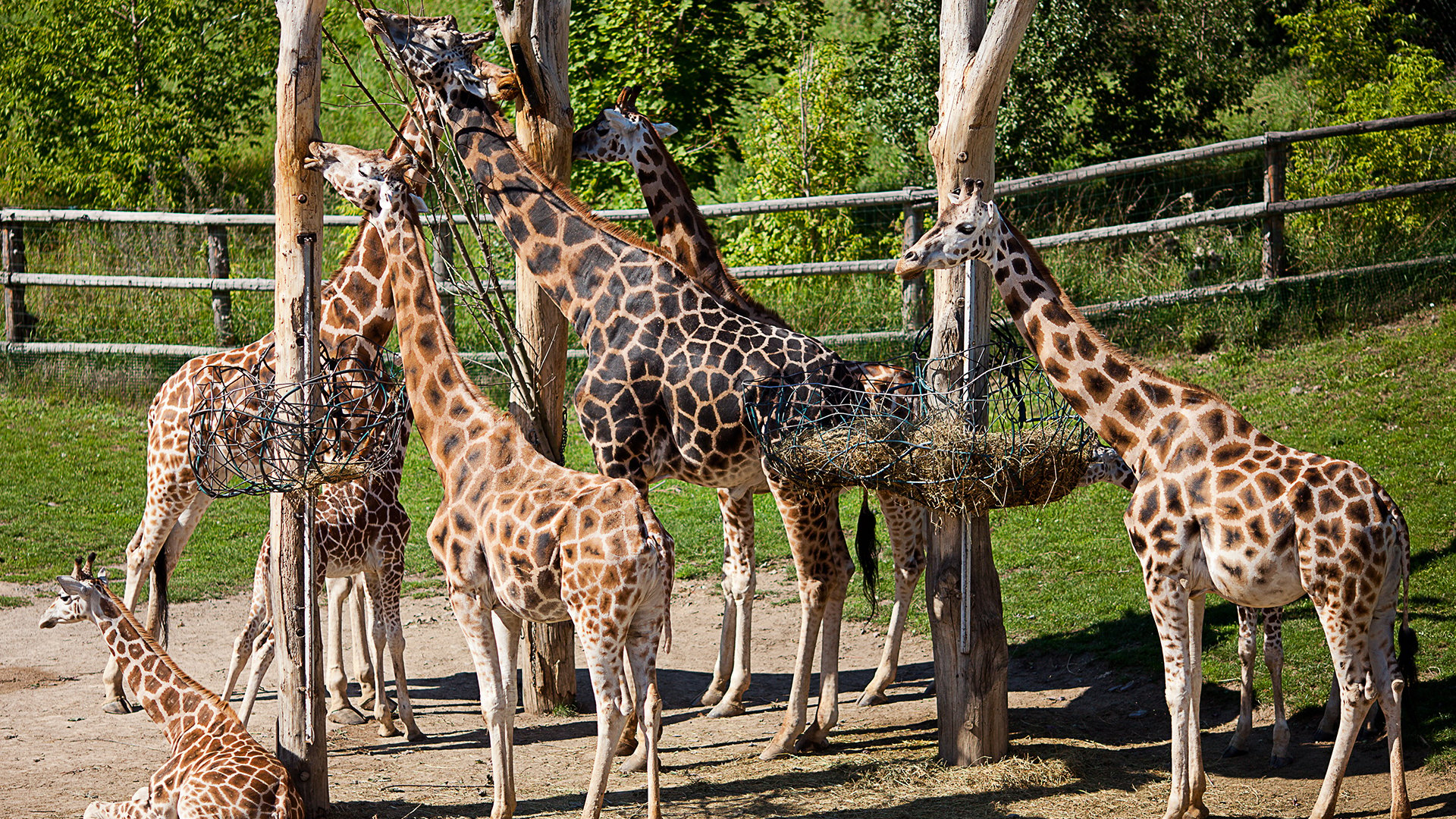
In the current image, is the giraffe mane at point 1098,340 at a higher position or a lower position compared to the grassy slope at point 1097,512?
higher

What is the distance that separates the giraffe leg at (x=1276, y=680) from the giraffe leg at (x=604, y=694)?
3.39 metres

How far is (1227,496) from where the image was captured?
19.4ft

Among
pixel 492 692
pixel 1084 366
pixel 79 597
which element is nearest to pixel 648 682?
pixel 492 692

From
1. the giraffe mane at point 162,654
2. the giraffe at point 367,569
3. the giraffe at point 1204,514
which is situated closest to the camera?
the giraffe at point 1204,514

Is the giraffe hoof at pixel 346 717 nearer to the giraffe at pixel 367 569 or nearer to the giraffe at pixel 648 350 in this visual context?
the giraffe at pixel 367 569

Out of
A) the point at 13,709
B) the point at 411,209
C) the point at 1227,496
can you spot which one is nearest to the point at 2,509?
the point at 13,709

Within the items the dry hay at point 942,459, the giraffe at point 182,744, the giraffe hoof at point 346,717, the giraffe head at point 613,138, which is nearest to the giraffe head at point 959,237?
the dry hay at point 942,459

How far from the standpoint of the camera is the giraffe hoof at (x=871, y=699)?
836 centimetres

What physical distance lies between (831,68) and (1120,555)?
7776mm

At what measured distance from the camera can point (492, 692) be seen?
241 inches

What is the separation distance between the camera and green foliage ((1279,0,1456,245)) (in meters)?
13.8

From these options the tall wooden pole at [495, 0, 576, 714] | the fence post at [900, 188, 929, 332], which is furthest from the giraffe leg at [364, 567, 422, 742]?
the fence post at [900, 188, 929, 332]

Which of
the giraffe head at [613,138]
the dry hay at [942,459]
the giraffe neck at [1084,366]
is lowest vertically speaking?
the dry hay at [942,459]

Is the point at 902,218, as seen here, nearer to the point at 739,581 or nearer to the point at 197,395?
the point at 739,581
